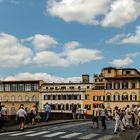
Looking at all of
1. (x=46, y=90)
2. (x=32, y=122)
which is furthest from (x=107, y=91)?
(x=32, y=122)

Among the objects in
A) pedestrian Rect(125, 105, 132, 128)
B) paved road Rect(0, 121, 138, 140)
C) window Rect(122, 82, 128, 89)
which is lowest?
paved road Rect(0, 121, 138, 140)

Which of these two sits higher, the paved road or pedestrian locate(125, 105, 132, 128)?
pedestrian locate(125, 105, 132, 128)

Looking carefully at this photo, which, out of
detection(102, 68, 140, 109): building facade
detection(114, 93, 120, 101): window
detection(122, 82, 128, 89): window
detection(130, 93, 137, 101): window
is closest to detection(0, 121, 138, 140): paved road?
detection(102, 68, 140, 109): building facade

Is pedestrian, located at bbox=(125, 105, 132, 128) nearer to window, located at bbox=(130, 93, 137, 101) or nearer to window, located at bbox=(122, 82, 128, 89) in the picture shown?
window, located at bbox=(130, 93, 137, 101)

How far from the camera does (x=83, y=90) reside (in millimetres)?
153750

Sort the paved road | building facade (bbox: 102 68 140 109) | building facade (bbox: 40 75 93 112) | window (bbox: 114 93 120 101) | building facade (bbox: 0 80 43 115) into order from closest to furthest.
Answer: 1. the paved road
2. building facade (bbox: 102 68 140 109)
3. window (bbox: 114 93 120 101)
4. building facade (bbox: 40 75 93 112)
5. building facade (bbox: 0 80 43 115)

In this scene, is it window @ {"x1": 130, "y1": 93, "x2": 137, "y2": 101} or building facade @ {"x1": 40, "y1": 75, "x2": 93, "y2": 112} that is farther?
building facade @ {"x1": 40, "y1": 75, "x2": 93, "y2": 112}

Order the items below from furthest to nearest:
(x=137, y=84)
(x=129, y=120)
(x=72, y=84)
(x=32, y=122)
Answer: (x=72, y=84) → (x=137, y=84) → (x=32, y=122) → (x=129, y=120)

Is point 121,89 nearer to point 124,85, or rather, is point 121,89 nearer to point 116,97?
point 124,85

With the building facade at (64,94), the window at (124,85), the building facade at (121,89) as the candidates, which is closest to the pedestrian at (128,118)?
the building facade at (121,89)

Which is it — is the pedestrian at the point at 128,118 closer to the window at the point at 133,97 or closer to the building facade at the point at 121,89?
the building facade at the point at 121,89

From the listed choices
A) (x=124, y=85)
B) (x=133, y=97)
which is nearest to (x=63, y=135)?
(x=124, y=85)

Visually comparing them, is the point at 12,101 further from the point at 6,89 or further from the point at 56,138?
the point at 56,138

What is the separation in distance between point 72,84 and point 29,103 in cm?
1469
